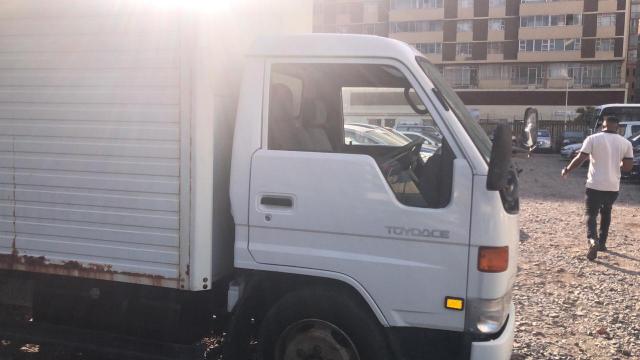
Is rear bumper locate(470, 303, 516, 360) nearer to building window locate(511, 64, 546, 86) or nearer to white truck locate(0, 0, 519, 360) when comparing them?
white truck locate(0, 0, 519, 360)

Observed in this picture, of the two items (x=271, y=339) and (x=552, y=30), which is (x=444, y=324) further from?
(x=552, y=30)

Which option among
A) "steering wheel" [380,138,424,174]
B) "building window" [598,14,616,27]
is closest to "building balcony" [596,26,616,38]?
"building window" [598,14,616,27]

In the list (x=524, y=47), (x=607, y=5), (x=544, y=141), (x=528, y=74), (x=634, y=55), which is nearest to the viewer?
(x=544, y=141)

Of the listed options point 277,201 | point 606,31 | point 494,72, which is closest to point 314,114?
point 277,201

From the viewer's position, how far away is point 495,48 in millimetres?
62281

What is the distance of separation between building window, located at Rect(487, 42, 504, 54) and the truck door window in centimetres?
6180

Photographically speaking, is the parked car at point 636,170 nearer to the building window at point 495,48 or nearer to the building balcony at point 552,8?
the building balcony at point 552,8

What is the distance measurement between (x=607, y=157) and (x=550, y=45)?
58340 millimetres

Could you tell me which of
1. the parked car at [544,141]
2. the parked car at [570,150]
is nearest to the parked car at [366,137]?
the parked car at [570,150]

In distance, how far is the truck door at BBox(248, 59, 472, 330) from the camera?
10.8ft

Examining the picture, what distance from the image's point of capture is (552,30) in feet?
197

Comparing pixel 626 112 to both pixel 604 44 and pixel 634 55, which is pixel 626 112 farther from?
pixel 634 55

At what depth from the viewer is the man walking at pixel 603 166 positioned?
776 centimetres

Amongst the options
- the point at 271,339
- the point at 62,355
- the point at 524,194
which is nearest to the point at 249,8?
the point at 271,339
